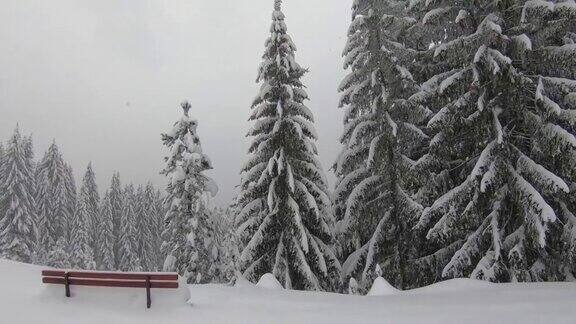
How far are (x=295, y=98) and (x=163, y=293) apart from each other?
12.3 m

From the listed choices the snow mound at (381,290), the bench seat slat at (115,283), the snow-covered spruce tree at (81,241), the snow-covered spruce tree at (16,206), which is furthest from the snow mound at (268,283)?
the snow-covered spruce tree at (81,241)

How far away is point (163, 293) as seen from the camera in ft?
33.9

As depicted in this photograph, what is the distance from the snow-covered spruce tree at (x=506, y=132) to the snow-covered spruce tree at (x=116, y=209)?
59.2 m

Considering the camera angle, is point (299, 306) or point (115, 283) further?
point (299, 306)

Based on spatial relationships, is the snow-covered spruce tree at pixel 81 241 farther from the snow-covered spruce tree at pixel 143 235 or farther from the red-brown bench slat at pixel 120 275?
the red-brown bench slat at pixel 120 275

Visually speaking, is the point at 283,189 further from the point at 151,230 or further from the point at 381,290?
the point at 151,230

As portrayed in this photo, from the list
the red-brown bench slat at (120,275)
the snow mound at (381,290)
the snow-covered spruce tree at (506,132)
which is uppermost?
the snow-covered spruce tree at (506,132)

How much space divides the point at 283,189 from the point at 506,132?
9.47m

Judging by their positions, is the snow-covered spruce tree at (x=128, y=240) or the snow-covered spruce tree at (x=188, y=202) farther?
the snow-covered spruce tree at (x=128, y=240)

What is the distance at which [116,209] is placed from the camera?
69750 mm

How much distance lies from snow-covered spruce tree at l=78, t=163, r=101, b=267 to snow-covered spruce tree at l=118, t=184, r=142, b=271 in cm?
314

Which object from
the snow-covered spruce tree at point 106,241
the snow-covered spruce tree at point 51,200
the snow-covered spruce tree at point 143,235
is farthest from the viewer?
the snow-covered spruce tree at point 143,235

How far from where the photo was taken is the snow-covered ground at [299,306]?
875 centimetres

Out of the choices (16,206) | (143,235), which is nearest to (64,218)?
(143,235)
